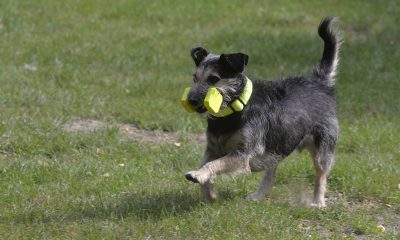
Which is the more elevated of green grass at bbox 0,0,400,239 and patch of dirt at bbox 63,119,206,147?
green grass at bbox 0,0,400,239

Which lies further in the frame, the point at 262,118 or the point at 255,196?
the point at 255,196

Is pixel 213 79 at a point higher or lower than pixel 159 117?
higher

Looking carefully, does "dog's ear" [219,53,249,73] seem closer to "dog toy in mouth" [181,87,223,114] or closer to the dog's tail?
"dog toy in mouth" [181,87,223,114]

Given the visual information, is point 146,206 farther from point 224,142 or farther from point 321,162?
point 321,162

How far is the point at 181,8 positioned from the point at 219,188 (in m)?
8.20

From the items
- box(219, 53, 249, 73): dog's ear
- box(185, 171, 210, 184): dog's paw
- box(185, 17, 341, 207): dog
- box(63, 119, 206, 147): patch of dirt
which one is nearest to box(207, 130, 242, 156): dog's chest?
box(185, 17, 341, 207): dog

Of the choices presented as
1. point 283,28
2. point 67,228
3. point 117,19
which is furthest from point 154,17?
point 67,228

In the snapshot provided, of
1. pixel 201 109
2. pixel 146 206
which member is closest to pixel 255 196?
pixel 146 206

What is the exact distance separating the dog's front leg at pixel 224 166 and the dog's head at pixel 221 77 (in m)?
0.43

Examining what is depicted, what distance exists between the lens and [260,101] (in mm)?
6656

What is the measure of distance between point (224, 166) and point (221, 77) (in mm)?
689

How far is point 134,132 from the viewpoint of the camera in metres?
9.10

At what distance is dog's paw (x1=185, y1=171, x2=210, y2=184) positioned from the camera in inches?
240

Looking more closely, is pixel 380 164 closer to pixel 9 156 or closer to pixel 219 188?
pixel 219 188
